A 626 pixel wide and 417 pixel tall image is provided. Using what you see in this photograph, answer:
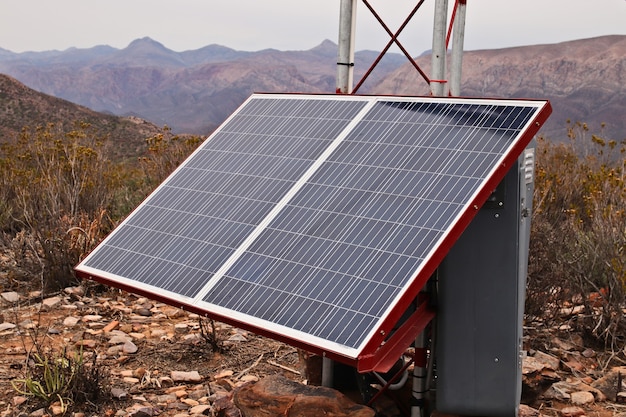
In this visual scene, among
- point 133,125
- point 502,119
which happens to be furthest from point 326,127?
point 133,125

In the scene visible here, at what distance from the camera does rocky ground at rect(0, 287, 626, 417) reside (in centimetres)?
570

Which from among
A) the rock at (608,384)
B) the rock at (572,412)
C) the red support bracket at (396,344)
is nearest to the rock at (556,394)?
→ the rock at (572,412)

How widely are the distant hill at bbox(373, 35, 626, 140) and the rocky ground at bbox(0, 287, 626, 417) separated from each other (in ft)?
160

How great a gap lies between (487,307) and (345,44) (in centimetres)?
243

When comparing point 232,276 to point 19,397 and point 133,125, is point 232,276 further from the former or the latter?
point 133,125

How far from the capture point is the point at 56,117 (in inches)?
1816

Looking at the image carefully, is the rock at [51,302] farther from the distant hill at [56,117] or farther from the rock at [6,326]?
the distant hill at [56,117]

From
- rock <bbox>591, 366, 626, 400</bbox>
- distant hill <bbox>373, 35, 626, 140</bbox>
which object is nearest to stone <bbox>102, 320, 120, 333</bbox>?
rock <bbox>591, 366, 626, 400</bbox>

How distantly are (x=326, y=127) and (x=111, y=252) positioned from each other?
63.8 inches

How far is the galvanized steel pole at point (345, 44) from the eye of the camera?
5.87 metres

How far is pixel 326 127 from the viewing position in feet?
16.7

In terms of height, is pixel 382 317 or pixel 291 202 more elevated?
pixel 291 202

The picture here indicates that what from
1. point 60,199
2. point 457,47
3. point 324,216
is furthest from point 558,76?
point 324,216

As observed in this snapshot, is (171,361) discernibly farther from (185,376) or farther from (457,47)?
(457,47)
